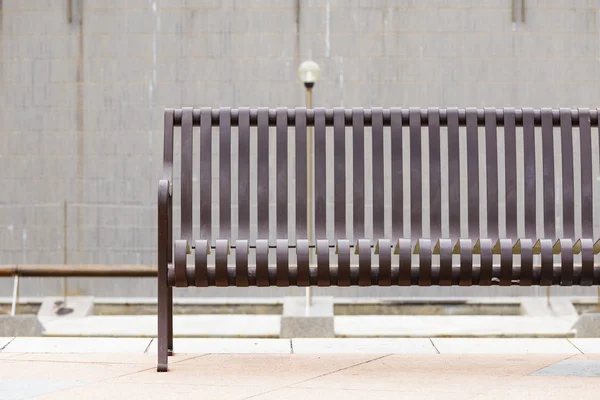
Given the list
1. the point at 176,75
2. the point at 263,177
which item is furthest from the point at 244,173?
the point at 176,75

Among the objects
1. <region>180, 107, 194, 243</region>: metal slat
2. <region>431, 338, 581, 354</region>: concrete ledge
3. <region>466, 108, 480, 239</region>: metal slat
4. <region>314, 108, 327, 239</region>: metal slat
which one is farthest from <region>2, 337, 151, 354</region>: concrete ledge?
<region>466, 108, 480, 239</region>: metal slat

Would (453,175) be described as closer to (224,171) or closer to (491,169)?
(491,169)

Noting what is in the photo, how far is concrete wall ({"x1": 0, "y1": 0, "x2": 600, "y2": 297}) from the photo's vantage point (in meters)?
12.1

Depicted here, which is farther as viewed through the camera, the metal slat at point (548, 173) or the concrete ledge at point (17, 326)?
the concrete ledge at point (17, 326)

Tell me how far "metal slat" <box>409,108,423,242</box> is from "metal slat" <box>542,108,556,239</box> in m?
0.52

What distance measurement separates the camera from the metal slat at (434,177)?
374 cm

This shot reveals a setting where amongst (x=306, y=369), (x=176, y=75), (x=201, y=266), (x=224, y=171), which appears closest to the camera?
(x=201, y=266)

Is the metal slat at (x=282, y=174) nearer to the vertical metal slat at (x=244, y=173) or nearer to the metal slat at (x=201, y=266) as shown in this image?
the vertical metal slat at (x=244, y=173)

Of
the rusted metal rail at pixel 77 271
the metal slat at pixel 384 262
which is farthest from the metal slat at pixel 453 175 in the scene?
the rusted metal rail at pixel 77 271

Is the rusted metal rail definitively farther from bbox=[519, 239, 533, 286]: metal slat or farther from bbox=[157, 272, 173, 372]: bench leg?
bbox=[519, 239, 533, 286]: metal slat

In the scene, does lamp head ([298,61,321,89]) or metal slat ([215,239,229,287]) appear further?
lamp head ([298,61,321,89])

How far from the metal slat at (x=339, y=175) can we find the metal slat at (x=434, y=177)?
36cm

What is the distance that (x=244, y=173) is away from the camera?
12.4 ft

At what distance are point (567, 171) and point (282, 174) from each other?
120 centimetres
